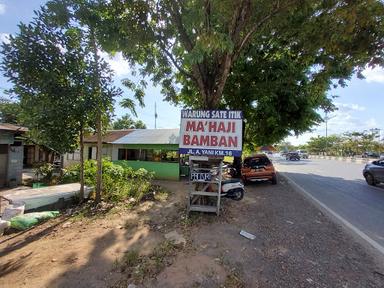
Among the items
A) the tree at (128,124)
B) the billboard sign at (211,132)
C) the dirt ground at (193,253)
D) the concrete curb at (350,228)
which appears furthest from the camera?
the tree at (128,124)

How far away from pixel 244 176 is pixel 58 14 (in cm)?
1080

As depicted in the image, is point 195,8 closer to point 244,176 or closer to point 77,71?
point 77,71

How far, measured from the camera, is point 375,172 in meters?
13.8

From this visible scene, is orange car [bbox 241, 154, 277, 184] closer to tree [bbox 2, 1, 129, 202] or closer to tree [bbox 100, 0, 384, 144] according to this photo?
tree [bbox 100, 0, 384, 144]

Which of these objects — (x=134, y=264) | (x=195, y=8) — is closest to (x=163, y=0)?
(x=195, y=8)

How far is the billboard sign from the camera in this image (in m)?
7.11

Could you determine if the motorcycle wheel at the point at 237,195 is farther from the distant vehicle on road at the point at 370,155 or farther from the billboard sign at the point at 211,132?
the distant vehicle on road at the point at 370,155

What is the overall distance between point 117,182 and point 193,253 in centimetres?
787

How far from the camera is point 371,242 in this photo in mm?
5699

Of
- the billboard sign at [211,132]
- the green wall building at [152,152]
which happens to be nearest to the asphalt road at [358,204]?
the billboard sign at [211,132]

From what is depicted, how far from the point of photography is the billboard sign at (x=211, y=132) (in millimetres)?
7113

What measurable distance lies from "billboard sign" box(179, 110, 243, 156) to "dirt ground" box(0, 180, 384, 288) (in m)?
1.90

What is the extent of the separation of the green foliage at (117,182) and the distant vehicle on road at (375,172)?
38.5 ft

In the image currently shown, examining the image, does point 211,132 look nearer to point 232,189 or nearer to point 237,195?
point 232,189
